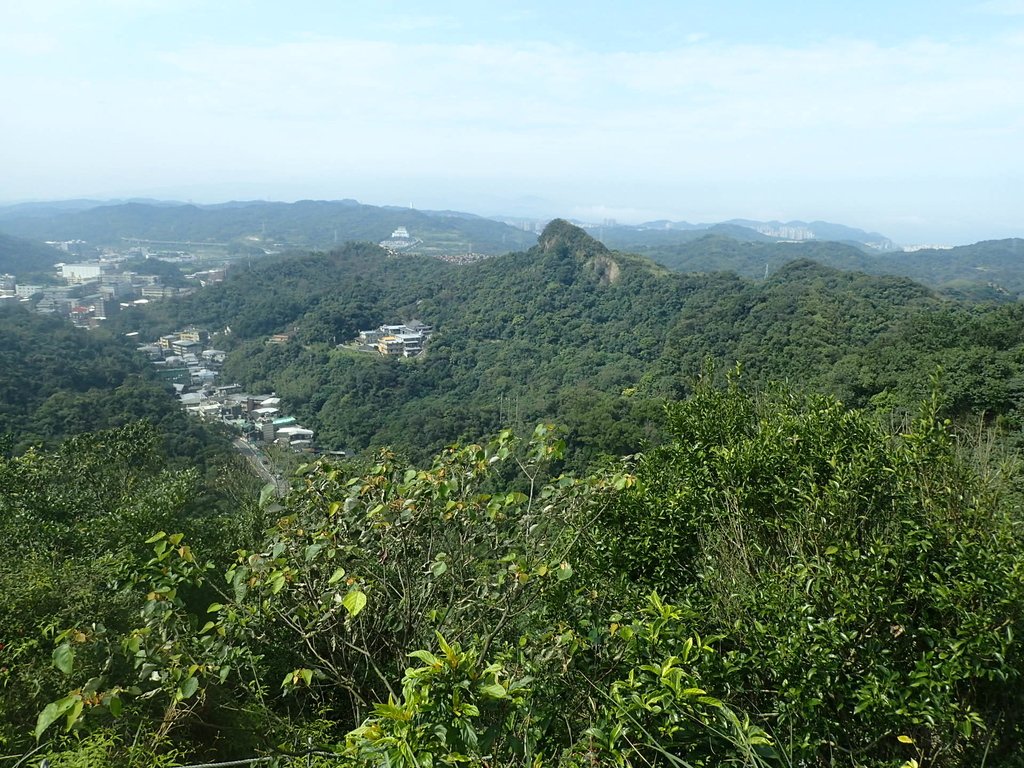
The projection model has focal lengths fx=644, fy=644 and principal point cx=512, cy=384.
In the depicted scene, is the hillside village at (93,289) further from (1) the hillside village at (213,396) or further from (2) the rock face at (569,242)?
(2) the rock face at (569,242)

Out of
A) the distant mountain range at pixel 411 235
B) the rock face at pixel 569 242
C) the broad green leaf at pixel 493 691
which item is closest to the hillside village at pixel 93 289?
the distant mountain range at pixel 411 235

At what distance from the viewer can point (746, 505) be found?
2.90 metres

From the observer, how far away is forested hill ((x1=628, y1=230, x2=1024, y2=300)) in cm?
7531

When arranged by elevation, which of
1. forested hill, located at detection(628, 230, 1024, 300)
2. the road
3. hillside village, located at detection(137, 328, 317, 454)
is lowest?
hillside village, located at detection(137, 328, 317, 454)

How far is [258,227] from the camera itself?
371 ft

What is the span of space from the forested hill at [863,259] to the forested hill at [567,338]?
37293 millimetres

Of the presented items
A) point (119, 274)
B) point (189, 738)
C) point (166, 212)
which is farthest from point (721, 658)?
point (166, 212)

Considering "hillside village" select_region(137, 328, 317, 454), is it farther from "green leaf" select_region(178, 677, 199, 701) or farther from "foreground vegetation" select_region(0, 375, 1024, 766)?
"green leaf" select_region(178, 677, 199, 701)

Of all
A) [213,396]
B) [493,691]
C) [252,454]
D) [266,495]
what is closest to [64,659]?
[266,495]

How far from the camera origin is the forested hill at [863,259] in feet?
247

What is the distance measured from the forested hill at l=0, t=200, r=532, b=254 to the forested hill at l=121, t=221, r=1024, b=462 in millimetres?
48450

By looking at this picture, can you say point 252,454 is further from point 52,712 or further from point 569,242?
point 569,242

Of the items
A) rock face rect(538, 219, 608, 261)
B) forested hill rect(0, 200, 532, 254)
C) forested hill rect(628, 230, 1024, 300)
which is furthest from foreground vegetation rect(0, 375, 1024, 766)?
forested hill rect(0, 200, 532, 254)

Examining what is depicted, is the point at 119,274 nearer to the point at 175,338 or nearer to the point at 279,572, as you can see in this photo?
the point at 175,338
